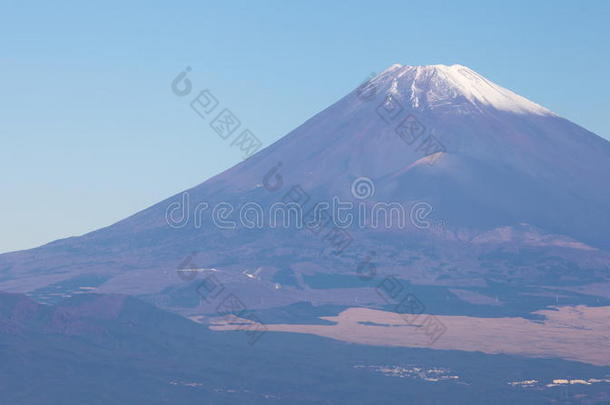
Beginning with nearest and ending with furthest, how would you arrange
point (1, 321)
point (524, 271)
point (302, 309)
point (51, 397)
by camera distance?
point (51, 397) → point (1, 321) → point (302, 309) → point (524, 271)

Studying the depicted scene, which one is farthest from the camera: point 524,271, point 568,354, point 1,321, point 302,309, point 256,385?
point 524,271

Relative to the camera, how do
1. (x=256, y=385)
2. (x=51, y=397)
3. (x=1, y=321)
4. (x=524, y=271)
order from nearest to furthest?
(x=51, y=397) → (x=256, y=385) → (x=1, y=321) → (x=524, y=271)

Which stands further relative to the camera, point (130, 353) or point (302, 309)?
point (302, 309)

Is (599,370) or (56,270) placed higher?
(56,270)

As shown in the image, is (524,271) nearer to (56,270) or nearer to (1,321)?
(56,270)

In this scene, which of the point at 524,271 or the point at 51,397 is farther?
the point at 524,271

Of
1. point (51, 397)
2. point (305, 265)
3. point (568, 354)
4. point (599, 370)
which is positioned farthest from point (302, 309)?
point (51, 397)

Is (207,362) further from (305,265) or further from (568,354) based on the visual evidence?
(305,265)

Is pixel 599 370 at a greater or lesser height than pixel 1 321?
lesser

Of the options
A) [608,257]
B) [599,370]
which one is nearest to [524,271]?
[608,257]

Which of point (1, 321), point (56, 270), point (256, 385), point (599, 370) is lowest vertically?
point (599, 370)
